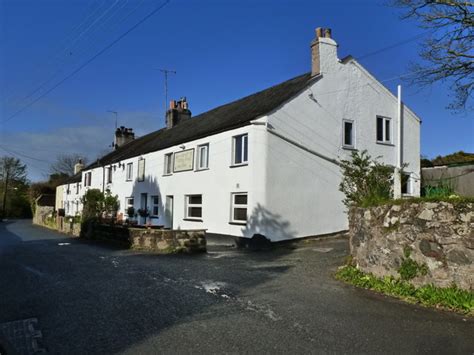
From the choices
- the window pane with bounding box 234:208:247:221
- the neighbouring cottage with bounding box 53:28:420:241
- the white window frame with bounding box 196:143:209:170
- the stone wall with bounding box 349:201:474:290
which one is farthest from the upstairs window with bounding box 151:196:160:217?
the stone wall with bounding box 349:201:474:290

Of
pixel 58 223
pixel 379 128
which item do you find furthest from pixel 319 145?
pixel 58 223

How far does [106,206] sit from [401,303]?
23221mm

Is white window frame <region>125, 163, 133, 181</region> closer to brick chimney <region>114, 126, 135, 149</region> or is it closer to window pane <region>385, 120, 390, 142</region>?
brick chimney <region>114, 126, 135, 149</region>

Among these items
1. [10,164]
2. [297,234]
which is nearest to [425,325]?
[297,234]

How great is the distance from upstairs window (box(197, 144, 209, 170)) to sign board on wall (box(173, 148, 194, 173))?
1.71ft

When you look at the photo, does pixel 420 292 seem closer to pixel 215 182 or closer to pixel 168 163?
pixel 215 182

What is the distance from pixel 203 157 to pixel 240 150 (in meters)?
3.58

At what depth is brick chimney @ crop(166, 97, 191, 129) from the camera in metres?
31.8

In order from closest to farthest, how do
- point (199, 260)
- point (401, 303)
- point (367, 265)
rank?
point (401, 303) → point (367, 265) → point (199, 260)

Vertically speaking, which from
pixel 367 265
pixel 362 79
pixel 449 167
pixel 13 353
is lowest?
pixel 13 353

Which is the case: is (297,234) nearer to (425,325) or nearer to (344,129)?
(344,129)

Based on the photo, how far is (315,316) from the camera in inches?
252

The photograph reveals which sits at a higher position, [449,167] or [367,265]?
[449,167]

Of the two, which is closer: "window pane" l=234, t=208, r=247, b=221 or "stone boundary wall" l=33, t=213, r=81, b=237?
"window pane" l=234, t=208, r=247, b=221
